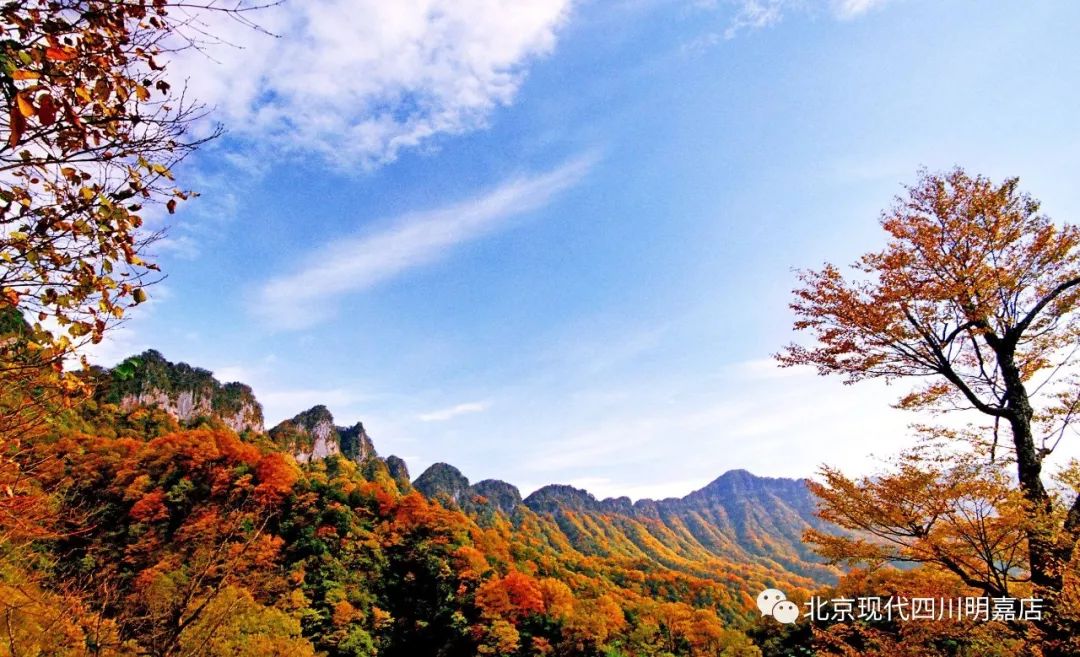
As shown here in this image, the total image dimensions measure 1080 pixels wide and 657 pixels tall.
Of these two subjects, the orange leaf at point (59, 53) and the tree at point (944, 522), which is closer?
the orange leaf at point (59, 53)

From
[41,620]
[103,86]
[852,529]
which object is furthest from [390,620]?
[103,86]

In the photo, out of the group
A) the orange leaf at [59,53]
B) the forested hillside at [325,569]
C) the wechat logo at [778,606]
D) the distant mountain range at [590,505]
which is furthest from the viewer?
the distant mountain range at [590,505]

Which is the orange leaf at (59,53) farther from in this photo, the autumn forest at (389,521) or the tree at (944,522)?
the tree at (944,522)

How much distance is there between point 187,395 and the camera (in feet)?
225

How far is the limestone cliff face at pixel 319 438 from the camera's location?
74812 millimetres

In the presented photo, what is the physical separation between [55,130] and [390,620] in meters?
32.5

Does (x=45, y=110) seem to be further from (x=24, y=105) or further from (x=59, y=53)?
(x=59, y=53)

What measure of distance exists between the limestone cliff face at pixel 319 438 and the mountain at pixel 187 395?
4.99 m

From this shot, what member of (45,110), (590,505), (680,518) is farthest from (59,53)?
(680,518)

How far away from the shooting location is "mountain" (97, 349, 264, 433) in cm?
6147

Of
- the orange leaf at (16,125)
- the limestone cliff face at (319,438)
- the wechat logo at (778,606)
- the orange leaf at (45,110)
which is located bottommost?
the wechat logo at (778,606)

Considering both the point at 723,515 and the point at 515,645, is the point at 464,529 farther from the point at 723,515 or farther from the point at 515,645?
the point at 723,515

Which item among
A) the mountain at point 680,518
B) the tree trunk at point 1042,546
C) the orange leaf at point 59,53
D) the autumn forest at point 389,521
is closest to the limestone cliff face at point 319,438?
the mountain at point 680,518

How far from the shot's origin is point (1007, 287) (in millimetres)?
7164
